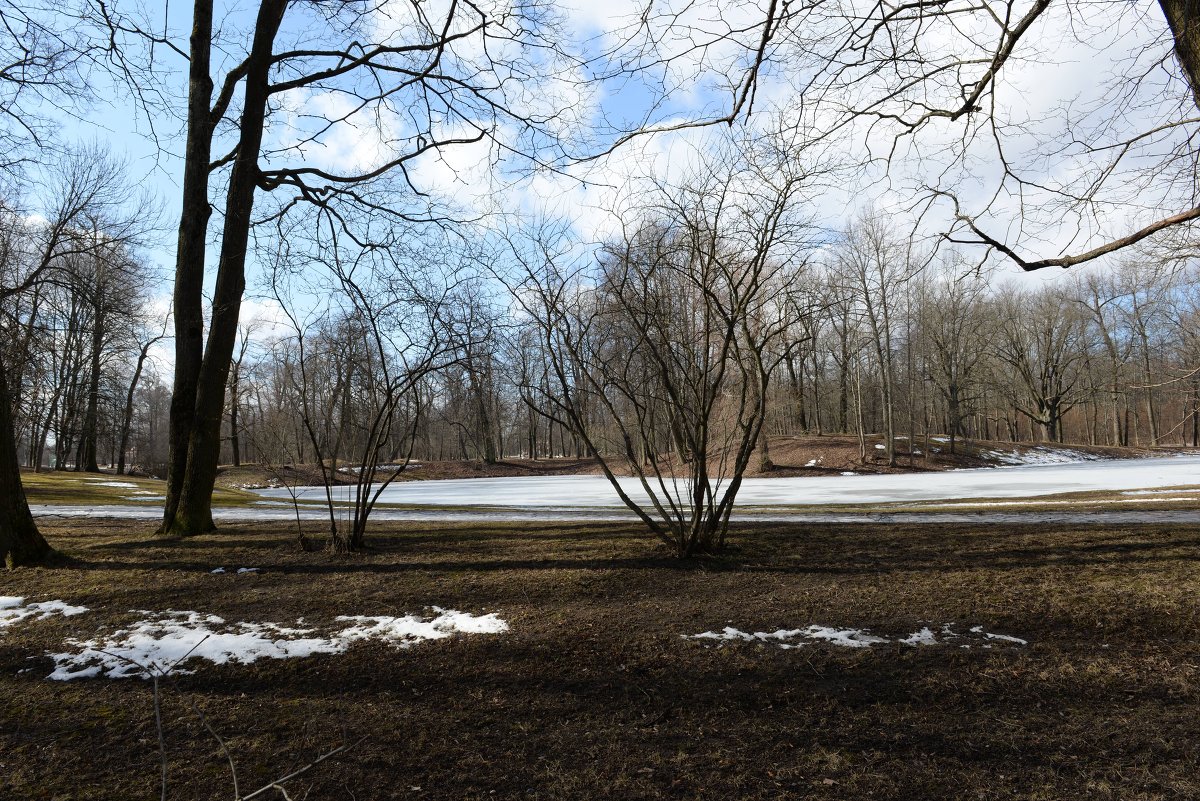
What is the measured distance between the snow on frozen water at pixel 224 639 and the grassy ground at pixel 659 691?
0.53ft

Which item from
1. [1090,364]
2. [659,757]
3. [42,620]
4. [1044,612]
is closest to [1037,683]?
[1044,612]

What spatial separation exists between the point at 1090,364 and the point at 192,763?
2469 inches

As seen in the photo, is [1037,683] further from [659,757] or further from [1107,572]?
[1107,572]

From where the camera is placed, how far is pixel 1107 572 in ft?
18.5

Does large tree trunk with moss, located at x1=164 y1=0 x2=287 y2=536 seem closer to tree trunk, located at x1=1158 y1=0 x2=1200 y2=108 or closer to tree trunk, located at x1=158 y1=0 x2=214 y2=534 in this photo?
tree trunk, located at x1=158 y1=0 x2=214 y2=534

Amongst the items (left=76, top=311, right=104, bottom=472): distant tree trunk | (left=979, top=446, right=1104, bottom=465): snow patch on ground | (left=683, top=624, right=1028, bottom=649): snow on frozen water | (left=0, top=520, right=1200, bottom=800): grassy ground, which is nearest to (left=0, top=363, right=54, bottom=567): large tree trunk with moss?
(left=0, top=520, right=1200, bottom=800): grassy ground

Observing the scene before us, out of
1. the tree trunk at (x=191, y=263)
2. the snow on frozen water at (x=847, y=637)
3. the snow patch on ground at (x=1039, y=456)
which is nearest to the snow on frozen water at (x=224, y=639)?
the snow on frozen water at (x=847, y=637)

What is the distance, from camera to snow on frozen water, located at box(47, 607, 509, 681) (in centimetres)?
407

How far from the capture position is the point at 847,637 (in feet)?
14.0

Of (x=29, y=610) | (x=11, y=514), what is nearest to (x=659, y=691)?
(x=29, y=610)

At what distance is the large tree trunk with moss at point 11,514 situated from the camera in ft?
21.5

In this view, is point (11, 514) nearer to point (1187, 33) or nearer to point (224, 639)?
point (224, 639)

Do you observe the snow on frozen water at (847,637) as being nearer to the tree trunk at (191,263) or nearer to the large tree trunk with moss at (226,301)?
the large tree trunk with moss at (226,301)

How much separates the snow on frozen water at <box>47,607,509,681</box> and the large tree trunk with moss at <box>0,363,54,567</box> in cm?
282
